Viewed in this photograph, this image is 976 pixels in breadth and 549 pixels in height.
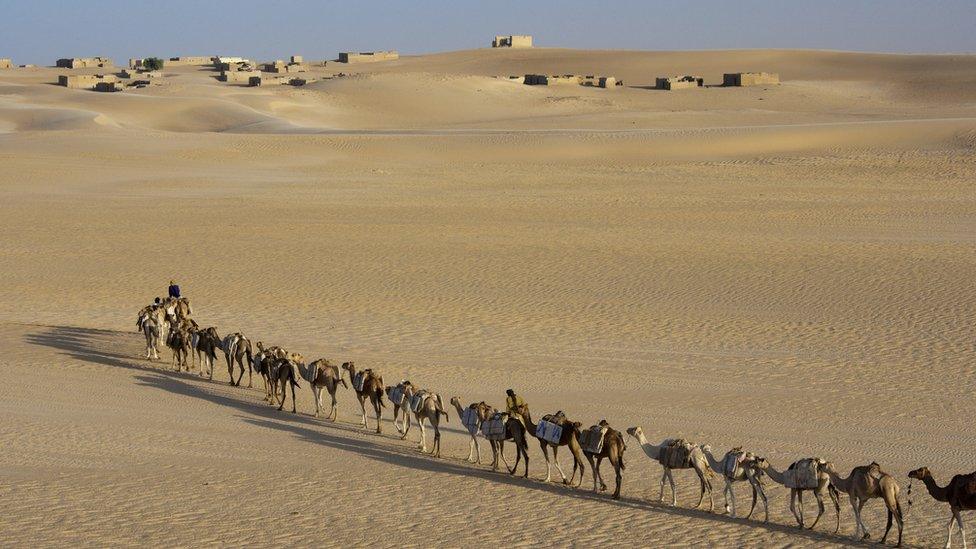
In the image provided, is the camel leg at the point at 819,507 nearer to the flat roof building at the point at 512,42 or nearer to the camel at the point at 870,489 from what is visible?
the camel at the point at 870,489

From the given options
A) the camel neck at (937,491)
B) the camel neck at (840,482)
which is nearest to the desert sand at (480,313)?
the camel neck at (840,482)

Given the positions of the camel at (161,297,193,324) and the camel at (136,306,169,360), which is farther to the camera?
the camel at (161,297,193,324)

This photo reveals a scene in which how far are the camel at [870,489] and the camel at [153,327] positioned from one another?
12.1 metres

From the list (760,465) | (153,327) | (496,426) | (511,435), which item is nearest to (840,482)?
(760,465)

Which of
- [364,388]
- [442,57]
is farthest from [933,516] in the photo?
[442,57]

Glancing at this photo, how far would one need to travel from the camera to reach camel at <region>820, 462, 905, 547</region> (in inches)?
438

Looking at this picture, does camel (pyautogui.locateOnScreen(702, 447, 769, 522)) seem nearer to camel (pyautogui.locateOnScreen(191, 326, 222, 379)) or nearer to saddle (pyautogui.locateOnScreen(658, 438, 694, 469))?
saddle (pyautogui.locateOnScreen(658, 438, 694, 469))

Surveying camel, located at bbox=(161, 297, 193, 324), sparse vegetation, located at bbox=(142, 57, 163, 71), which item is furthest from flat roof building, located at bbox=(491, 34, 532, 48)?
camel, located at bbox=(161, 297, 193, 324)

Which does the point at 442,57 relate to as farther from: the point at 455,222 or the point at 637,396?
the point at 637,396

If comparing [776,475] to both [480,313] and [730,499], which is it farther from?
[480,313]

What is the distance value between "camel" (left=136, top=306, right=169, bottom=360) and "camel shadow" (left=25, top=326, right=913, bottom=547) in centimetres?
39

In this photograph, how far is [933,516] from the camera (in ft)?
40.8

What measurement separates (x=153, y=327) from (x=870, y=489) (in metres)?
12.6

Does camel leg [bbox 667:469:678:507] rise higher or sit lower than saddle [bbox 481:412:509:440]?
lower
